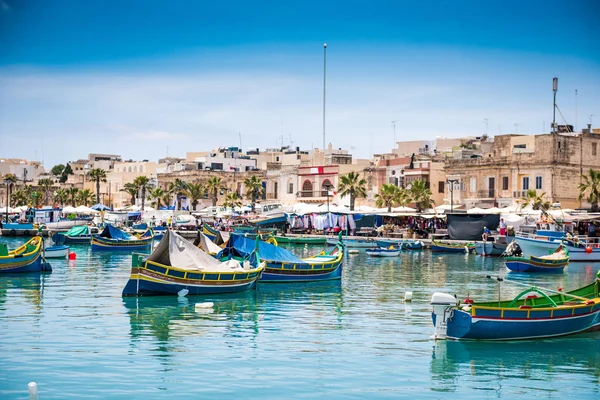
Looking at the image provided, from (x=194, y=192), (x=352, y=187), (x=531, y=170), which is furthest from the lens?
(x=194, y=192)

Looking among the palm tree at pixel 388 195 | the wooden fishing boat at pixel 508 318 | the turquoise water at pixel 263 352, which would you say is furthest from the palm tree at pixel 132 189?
the wooden fishing boat at pixel 508 318

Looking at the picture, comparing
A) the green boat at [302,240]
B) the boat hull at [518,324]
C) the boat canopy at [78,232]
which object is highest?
the boat canopy at [78,232]

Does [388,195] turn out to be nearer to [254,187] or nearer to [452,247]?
[452,247]

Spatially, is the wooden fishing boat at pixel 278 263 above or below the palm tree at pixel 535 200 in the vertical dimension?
below

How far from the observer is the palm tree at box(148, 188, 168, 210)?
110 metres

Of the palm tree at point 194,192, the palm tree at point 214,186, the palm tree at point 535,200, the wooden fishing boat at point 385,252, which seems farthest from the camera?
the palm tree at point 194,192

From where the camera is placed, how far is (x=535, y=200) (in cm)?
6775

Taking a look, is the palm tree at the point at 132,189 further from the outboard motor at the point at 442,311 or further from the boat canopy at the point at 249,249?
the outboard motor at the point at 442,311

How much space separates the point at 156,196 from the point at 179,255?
77485 mm

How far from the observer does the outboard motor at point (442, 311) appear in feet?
76.1

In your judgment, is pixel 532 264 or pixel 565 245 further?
pixel 565 245

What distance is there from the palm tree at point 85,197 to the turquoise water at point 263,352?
3403 inches

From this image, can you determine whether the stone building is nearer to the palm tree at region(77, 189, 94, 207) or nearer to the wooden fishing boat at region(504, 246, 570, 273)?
the wooden fishing boat at region(504, 246, 570, 273)

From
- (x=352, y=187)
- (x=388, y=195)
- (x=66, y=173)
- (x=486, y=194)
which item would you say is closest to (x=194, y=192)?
(x=352, y=187)
